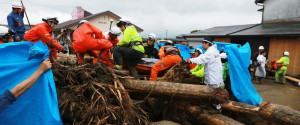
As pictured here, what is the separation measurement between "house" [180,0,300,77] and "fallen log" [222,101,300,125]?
7.96 m

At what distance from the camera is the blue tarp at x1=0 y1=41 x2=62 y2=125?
74.0 inches

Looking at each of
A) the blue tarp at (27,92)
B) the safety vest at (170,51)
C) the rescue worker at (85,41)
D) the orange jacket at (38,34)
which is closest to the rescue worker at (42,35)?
the orange jacket at (38,34)

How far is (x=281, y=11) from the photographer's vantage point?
12.4m

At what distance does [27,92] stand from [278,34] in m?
11.8

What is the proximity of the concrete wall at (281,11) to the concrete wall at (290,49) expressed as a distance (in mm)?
2643

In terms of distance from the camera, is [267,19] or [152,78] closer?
[152,78]

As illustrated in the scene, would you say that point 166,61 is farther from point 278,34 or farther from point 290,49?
point 290,49

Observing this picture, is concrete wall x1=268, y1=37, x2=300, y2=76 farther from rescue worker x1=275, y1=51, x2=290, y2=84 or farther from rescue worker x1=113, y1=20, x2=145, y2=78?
rescue worker x1=113, y1=20, x2=145, y2=78

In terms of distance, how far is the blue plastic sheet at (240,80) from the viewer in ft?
14.1

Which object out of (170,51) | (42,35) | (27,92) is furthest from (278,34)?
(27,92)

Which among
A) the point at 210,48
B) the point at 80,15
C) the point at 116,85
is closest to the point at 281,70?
the point at 210,48

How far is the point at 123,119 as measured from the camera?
2629 millimetres

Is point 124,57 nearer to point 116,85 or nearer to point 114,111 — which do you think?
point 116,85

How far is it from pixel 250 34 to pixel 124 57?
9886 mm
